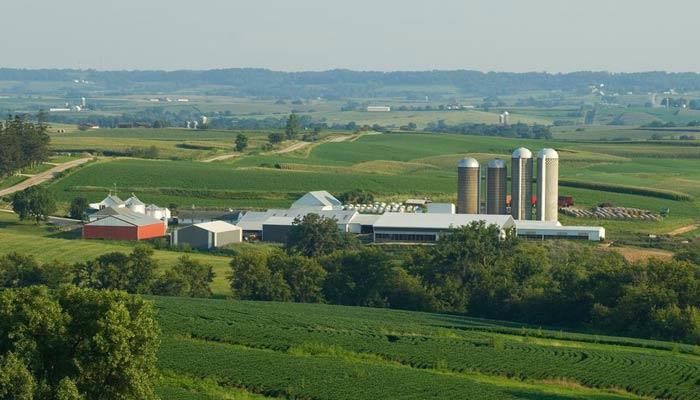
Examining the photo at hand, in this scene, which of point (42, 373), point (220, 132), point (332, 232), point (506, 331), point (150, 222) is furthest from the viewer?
point (220, 132)

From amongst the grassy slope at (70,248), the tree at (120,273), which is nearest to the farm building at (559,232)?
the grassy slope at (70,248)

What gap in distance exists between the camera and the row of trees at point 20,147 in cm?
7844

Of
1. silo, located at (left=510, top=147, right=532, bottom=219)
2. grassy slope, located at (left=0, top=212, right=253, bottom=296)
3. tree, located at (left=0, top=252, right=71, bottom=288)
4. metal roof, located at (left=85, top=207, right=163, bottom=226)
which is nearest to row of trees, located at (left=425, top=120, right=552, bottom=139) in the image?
silo, located at (left=510, top=147, right=532, bottom=219)

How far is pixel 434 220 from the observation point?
199 ft

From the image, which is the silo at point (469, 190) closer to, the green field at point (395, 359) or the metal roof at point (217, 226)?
the metal roof at point (217, 226)

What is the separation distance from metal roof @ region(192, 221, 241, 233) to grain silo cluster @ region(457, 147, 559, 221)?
10250 mm

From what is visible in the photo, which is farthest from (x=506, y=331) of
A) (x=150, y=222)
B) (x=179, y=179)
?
(x=179, y=179)

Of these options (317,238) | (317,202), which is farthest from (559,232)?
(317,202)

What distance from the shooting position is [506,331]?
3784 cm

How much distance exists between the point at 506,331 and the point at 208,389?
12258 mm

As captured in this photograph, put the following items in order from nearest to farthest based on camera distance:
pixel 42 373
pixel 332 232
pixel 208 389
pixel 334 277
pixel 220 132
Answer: pixel 42 373, pixel 208 389, pixel 334 277, pixel 332 232, pixel 220 132

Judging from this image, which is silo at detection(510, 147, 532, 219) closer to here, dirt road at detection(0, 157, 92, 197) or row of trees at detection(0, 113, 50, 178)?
dirt road at detection(0, 157, 92, 197)

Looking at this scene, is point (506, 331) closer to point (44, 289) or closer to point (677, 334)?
point (677, 334)

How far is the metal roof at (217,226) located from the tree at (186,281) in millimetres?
12648
